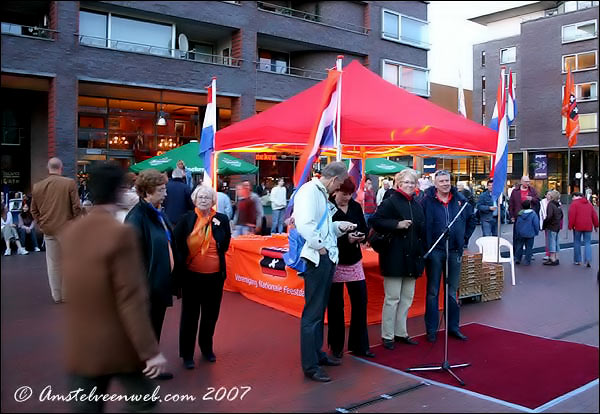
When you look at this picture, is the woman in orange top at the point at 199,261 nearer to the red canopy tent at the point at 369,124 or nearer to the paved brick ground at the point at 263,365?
the paved brick ground at the point at 263,365

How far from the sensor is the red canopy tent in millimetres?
7910

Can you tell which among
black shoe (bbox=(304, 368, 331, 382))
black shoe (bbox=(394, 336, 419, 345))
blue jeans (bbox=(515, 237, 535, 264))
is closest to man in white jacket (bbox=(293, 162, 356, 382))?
black shoe (bbox=(304, 368, 331, 382))

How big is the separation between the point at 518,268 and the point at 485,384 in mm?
8019

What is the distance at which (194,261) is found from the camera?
5262 mm

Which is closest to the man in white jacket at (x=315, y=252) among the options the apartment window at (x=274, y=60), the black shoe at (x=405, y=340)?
the black shoe at (x=405, y=340)

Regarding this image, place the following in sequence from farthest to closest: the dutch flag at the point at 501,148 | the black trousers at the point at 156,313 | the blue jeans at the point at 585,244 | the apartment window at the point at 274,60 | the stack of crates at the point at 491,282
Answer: the apartment window at the point at 274,60, the blue jeans at the point at 585,244, the dutch flag at the point at 501,148, the stack of crates at the point at 491,282, the black trousers at the point at 156,313

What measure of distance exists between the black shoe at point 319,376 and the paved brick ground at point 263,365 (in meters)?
0.06

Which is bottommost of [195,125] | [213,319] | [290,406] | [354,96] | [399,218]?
[290,406]

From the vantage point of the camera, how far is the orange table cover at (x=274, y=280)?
7.17 m

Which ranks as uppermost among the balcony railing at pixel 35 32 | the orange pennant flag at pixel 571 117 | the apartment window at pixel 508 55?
the apartment window at pixel 508 55

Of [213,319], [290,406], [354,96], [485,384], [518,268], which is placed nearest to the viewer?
[290,406]

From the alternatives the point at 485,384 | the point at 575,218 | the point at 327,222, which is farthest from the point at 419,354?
the point at 575,218

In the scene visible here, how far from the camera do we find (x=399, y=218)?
595 centimetres

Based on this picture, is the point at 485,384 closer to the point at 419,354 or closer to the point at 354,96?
the point at 419,354
